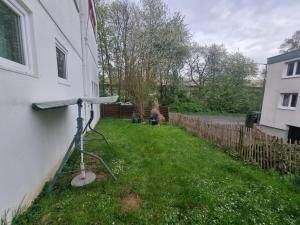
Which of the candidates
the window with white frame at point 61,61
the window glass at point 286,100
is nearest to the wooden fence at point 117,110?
the window with white frame at point 61,61

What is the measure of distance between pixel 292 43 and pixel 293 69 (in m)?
17.4

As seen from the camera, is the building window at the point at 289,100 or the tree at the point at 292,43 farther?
the tree at the point at 292,43

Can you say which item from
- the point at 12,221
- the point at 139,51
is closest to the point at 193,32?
the point at 139,51

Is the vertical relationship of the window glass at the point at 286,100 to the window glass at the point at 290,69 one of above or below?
below

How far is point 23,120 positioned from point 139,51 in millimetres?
15494

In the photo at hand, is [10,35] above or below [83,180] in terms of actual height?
above

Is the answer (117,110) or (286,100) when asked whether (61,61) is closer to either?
(117,110)

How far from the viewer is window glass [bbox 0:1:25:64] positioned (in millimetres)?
2088

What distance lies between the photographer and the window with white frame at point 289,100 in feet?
36.3

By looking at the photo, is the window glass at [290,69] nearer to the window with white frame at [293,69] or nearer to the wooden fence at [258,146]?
the window with white frame at [293,69]

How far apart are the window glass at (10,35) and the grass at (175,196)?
2.15 metres

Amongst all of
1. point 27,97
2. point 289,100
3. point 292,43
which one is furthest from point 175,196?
point 292,43

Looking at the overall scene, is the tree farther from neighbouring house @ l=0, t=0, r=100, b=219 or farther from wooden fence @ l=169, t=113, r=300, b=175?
neighbouring house @ l=0, t=0, r=100, b=219

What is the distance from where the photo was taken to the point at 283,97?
1195cm
